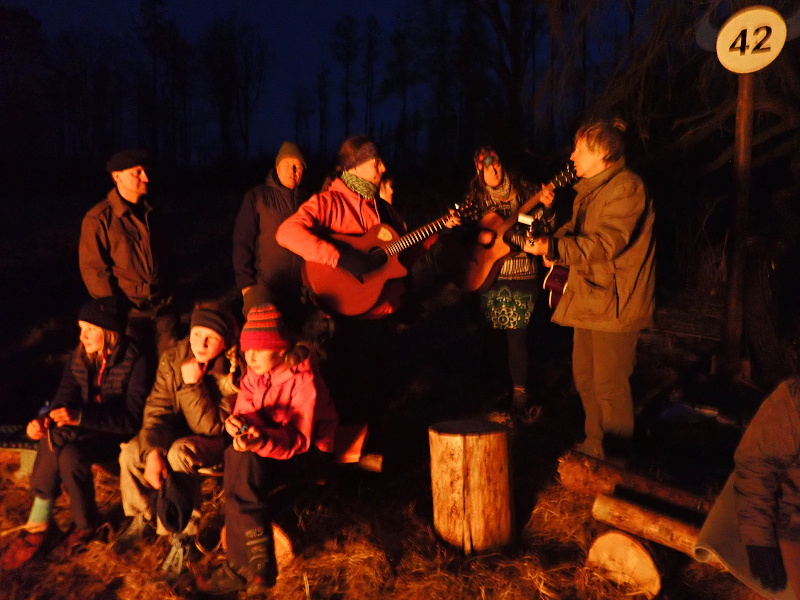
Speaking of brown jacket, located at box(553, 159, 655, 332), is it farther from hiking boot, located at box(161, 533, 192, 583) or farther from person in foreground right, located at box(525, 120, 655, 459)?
hiking boot, located at box(161, 533, 192, 583)

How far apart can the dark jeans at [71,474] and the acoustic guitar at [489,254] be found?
2.51 meters

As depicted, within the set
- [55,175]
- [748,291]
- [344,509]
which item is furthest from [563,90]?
[55,175]

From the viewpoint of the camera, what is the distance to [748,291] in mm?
5234

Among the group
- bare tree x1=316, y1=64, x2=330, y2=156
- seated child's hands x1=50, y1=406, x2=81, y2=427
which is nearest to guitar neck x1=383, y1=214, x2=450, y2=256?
seated child's hands x1=50, y1=406, x2=81, y2=427

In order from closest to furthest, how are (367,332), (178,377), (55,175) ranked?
(178,377) < (367,332) < (55,175)

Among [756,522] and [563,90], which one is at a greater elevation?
[563,90]

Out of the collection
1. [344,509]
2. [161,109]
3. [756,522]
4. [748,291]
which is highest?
[161,109]

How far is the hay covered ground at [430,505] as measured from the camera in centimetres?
318

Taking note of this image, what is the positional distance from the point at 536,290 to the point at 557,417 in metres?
1.09

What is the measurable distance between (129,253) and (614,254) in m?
2.99

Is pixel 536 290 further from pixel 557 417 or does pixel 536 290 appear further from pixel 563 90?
pixel 563 90

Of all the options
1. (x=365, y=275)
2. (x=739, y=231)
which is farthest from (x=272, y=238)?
(x=739, y=231)

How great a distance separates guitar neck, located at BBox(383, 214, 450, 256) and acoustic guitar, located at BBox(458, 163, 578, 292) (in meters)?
0.39

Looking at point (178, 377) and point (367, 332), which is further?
point (367, 332)
